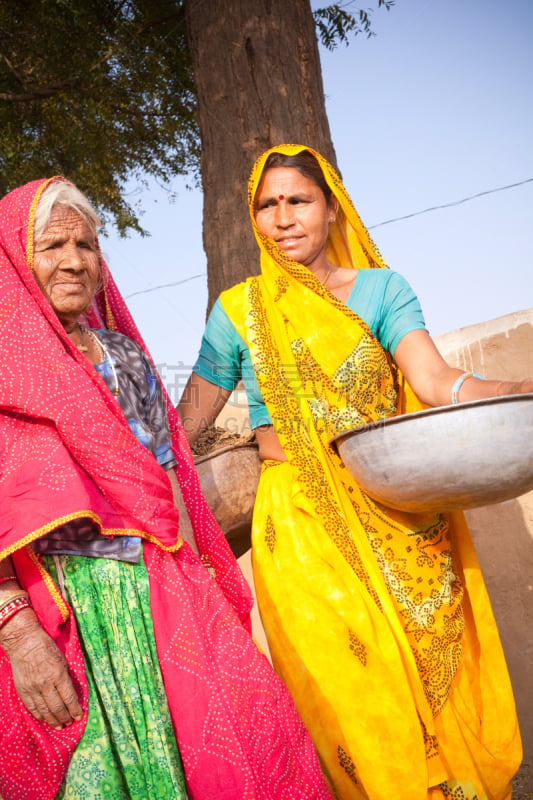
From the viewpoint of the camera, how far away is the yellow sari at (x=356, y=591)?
2.52 metres

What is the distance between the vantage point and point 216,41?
457cm

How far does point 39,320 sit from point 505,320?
2.96m

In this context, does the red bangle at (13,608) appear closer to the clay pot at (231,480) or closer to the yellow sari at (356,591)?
the yellow sari at (356,591)

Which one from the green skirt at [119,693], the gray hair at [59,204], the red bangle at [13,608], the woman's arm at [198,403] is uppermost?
the gray hair at [59,204]

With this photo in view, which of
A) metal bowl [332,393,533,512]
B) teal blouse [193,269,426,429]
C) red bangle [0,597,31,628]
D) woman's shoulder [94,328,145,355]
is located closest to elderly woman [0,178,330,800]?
red bangle [0,597,31,628]

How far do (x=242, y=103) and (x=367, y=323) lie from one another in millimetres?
2095

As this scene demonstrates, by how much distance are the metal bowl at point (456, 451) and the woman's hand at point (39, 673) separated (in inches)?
40.6

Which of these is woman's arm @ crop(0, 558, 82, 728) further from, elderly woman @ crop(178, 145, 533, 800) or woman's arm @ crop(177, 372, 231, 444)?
woman's arm @ crop(177, 372, 231, 444)

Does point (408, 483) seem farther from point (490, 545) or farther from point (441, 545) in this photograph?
point (490, 545)

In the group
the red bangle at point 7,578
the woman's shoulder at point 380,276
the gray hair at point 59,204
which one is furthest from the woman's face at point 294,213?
the red bangle at point 7,578

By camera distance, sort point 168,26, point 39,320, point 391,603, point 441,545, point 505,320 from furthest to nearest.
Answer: point 168,26 < point 505,320 < point 441,545 < point 391,603 < point 39,320

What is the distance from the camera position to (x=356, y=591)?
262cm

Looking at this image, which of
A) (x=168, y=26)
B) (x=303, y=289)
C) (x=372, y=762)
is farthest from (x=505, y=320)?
(x=168, y=26)

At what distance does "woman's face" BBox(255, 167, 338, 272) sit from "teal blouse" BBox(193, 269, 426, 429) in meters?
0.24
